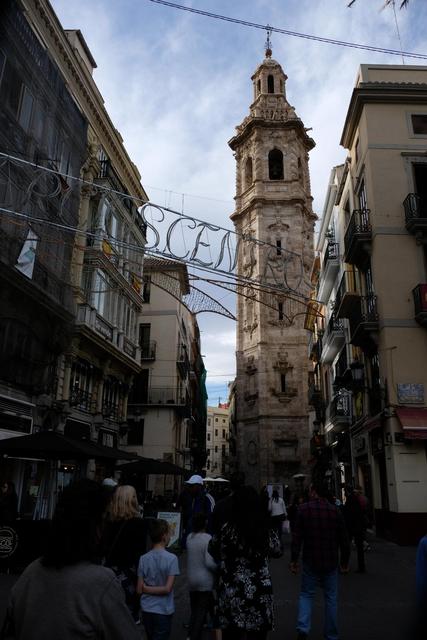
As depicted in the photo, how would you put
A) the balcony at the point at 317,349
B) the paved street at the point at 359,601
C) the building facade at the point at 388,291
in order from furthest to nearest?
the balcony at the point at 317,349 < the building facade at the point at 388,291 < the paved street at the point at 359,601

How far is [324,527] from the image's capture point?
228 inches

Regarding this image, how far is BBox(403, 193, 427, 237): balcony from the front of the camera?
17844 mm

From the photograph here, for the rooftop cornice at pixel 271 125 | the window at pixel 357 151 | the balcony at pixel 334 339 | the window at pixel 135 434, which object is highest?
the rooftop cornice at pixel 271 125

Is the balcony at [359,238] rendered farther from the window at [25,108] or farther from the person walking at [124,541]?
the person walking at [124,541]

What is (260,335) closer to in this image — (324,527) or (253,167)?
(253,167)

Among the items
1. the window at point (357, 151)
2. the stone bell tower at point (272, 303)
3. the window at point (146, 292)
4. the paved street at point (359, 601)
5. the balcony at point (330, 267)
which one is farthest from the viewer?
the stone bell tower at point (272, 303)

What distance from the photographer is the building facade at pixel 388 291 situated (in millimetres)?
16328

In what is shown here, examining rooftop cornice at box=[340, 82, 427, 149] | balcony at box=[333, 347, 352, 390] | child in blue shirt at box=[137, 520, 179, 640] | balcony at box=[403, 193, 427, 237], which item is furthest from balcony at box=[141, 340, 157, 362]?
child in blue shirt at box=[137, 520, 179, 640]

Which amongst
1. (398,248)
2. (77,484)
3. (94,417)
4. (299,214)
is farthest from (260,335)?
(77,484)

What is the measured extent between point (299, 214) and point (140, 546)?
145 feet

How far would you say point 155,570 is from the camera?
180 inches

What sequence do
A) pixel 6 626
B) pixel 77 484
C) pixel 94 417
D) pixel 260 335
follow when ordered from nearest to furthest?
pixel 6 626, pixel 77 484, pixel 94 417, pixel 260 335

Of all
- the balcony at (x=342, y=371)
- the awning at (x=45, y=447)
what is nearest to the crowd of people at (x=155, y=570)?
the awning at (x=45, y=447)

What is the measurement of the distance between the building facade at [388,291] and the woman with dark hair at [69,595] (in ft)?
50.2
